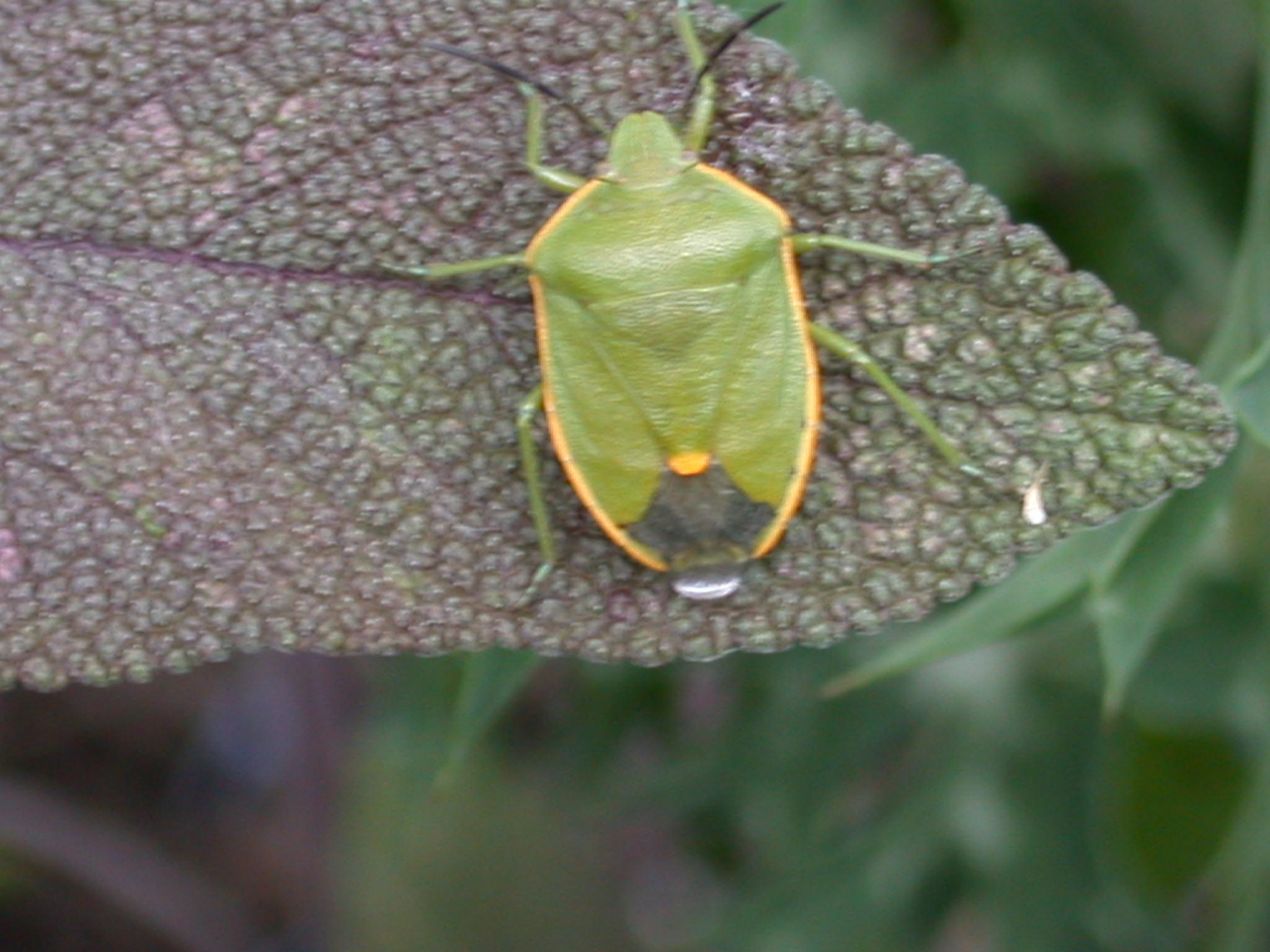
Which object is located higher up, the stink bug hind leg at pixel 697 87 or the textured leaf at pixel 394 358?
the stink bug hind leg at pixel 697 87

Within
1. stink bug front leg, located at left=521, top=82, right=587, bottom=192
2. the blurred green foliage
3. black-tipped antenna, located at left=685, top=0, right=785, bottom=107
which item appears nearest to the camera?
black-tipped antenna, located at left=685, top=0, right=785, bottom=107

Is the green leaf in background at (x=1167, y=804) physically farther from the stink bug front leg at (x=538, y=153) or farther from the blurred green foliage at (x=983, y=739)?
the stink bug front leg at (x=538, y=153)

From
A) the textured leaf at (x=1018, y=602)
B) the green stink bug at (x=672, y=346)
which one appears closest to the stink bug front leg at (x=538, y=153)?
the green stink bug at (x=672, y=346)

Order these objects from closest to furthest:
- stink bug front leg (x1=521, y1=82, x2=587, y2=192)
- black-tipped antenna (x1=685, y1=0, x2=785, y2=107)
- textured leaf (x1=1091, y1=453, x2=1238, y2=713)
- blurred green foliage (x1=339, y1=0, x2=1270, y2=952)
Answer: black-tipped antenna (x1=685, y1=0, x2=785, y2=107) → stink bug front leg (x1=521, y1=82, x2=587, y2=192) → textured leaf (x1=1091, y1=453, x2=1238, y2=713) → blurred green foliage (x1=339, y1=0, x2=1270, y2=952)

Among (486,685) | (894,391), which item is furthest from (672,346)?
(486,685)

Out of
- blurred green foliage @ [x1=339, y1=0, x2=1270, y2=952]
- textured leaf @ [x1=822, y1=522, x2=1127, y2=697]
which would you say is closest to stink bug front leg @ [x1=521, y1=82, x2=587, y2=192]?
blurred green foliage @ [x1=339, y1=0, x2=1270, y2=952]

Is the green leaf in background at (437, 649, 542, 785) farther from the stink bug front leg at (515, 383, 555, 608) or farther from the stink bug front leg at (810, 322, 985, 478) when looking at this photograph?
the stink bug front leg at (810, 322, 985, 478)

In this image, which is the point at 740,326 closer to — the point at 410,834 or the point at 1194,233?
the point at 1194,233
